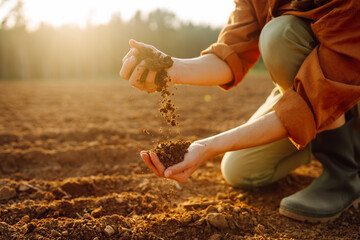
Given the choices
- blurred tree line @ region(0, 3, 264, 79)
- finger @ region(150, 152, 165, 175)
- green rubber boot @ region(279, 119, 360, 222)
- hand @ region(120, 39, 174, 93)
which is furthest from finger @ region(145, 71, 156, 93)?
blurred tree line @ region(0, 3, 264, 79)

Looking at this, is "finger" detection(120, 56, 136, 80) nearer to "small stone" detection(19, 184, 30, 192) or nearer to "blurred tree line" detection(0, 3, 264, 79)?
"small stone" detection(19, 184, 30, 192)

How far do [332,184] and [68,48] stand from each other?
80.3 ft

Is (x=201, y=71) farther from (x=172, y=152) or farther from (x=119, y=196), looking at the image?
(x=119, y=196)

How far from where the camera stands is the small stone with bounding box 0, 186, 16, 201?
1.77 m

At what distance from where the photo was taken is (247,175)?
202 centimetres

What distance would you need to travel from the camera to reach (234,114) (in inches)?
166

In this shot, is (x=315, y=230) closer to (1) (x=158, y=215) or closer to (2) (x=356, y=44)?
(1) (x=158, y=215)

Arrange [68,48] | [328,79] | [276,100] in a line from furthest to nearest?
1. [68,48]
2. [276,100]
3. [328,79]

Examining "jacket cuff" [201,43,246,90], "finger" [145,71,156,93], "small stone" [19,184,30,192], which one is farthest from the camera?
"small stone" [19,184,30,192]

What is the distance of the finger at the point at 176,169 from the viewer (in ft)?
4.23

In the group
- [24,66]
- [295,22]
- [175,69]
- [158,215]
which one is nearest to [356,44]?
[295,22]

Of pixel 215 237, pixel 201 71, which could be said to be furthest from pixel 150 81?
pixel 215 237

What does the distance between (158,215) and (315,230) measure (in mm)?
827

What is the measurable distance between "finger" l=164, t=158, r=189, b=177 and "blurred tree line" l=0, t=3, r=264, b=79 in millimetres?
22102
